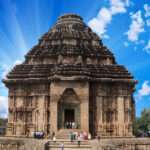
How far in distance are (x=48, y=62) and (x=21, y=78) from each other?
3321 millimetres

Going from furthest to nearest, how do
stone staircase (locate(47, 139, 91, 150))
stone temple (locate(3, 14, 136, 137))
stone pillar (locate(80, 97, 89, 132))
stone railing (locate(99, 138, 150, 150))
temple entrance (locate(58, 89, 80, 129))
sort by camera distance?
1. temple entrance (locate(58, 89, 80, 129))
2. stone temple (locate(3, 14, 136, 137))
3. stone pillar (locate(80, 97, 89, 132))
4. stone staircase (locate(47, 139, 91, 150))
5. stone railing (locate(99, 138, 150, 150))

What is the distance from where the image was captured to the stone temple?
33.5 m

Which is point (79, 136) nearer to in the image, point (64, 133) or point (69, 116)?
point (64, 133)

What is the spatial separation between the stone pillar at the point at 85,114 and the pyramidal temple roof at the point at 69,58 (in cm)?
211

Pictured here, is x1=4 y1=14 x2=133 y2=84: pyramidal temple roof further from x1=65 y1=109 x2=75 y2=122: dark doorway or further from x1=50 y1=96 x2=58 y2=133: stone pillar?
x1=65 y1=109 x2=75 y2=122: dark doorway

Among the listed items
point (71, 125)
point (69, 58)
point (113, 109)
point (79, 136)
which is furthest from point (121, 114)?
point (69, 58)

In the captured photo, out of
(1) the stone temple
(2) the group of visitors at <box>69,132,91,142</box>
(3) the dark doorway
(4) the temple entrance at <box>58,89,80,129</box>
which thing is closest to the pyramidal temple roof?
(1) the stone temple

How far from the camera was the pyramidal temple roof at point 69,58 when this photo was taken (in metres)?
34.2

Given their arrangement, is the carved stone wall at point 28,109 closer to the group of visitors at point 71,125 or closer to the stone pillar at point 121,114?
the group of visitors at point 71,125

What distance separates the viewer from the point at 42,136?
32.2 meters

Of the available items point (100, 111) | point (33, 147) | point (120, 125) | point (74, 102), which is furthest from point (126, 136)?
point (33, 147)

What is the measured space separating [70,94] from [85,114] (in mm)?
2383

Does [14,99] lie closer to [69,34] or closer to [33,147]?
[69,34]

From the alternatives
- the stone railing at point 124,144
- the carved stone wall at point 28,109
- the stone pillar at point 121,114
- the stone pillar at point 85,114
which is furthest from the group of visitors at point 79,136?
the stone railing at point 124,144
